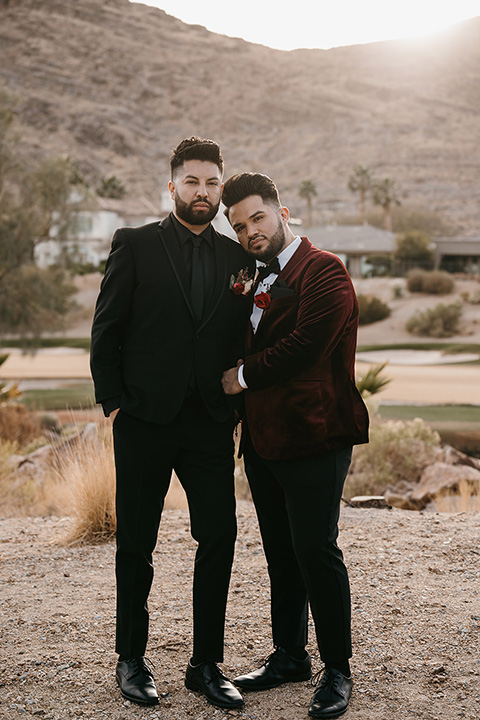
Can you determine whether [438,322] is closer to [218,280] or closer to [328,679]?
[218,280]

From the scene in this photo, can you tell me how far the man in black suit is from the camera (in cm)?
353

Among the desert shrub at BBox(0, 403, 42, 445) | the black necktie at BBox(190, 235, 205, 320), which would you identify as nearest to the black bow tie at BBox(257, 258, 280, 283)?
the black necktie at BBox(190, 235, 205, 320)

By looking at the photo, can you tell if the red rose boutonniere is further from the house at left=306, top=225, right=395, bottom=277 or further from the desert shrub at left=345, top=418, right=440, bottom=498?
the house at left=306, top=225, right=395, bottom=277

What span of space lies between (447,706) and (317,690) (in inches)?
24.0

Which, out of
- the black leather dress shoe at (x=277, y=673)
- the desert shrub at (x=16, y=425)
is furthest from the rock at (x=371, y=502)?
the desert shrub at (x=16, y=425)

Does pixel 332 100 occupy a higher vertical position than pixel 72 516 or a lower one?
higher

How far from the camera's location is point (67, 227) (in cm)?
2881

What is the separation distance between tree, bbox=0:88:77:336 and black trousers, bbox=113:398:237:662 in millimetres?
24156

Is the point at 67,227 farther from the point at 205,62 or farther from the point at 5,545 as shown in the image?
the point at 205,62

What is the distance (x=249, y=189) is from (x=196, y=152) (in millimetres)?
307

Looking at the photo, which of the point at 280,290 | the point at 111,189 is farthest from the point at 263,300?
the point at 111,189

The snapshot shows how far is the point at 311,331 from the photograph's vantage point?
3.29m

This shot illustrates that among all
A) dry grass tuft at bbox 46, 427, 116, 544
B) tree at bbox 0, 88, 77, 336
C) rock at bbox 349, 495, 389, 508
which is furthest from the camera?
tree at bbox 0, 88, 77, 336

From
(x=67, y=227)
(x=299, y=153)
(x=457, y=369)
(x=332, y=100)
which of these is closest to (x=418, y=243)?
(x=457, y=369)
